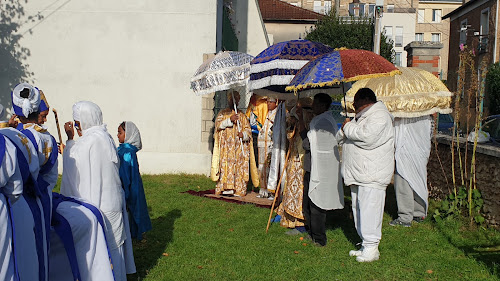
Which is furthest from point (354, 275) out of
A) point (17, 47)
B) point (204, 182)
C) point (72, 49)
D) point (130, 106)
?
point (17, 47)

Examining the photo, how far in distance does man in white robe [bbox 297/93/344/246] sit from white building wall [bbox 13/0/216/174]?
6039 mm

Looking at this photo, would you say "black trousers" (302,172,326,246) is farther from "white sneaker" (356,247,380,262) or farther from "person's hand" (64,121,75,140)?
"person's hand" (64,121,75,140)

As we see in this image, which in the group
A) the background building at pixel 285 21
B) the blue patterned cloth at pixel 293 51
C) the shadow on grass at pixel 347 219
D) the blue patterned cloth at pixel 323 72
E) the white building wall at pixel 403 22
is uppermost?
the white building wall at pixel 403 22

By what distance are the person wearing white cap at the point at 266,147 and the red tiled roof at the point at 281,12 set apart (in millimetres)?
26417

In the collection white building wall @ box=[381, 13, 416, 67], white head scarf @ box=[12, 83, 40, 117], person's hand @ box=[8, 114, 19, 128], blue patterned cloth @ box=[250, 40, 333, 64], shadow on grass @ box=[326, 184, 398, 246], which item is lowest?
shadow on grass @ box=[326, 184, 398, 246]

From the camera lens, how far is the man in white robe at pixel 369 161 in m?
5.88

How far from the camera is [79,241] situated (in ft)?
14.2

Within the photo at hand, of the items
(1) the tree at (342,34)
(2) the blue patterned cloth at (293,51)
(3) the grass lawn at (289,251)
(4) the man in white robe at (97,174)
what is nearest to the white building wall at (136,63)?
(3) the grass lawn at (289,251)

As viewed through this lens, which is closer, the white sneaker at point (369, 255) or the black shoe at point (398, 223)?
the white sneaker at point (369, 255)

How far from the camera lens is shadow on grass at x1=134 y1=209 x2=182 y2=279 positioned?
6012 mm

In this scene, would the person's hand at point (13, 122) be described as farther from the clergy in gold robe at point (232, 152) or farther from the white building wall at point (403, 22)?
the white building wall at point (403, 22)

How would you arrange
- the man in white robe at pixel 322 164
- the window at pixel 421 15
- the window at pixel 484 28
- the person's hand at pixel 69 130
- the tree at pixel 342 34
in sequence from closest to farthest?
the person's hand at pixel 69 130 < the man in white robe at pixel 322 164 < the window at pixel 484 28 < the tree at pixel 342 34 < the window at pixel 421 15

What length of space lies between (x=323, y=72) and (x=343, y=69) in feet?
0.73

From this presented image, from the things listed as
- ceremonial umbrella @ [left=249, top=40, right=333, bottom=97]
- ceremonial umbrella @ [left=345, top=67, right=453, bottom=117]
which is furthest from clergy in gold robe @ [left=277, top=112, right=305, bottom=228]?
ceremonial umbrella @ [left=345, top=67, right=453, bottom=117]
